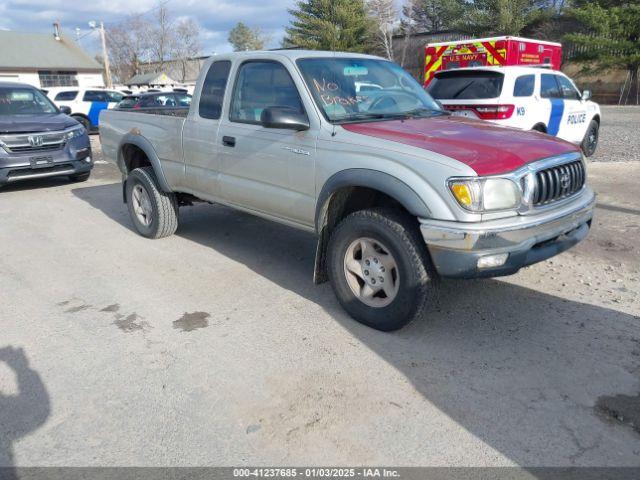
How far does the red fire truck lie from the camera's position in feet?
45.0

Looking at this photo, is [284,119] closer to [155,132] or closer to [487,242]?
[487,242]

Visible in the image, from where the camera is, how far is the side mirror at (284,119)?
391 centimetres

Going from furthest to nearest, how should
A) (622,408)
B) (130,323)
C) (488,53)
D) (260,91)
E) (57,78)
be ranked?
(57,78) < (488,53) < (260,91) < (130,323) < (622,408)

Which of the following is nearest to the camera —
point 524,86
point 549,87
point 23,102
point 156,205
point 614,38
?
point 156,205

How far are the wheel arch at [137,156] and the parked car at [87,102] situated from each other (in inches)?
542

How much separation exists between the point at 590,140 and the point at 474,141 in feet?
30.6

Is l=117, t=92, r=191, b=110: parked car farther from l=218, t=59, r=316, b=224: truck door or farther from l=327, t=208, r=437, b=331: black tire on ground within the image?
l=327, t=208, r=437, b=331: black tire on ground

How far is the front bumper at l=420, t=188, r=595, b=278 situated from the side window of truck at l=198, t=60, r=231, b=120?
2491mm

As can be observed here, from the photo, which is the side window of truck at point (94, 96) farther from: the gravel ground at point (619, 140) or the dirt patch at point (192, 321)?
the dirt patch at point (192, 321)

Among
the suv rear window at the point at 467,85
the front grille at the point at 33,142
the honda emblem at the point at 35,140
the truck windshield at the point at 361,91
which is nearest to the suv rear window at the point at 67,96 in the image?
the front grille at the point at 33,142

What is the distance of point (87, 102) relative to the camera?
1900 centimetres

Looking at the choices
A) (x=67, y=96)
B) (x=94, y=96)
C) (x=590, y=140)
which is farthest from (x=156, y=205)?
(x=67, y=96)

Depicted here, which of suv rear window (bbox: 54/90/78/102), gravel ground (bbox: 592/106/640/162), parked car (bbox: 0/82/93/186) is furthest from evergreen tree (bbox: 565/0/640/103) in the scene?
parked car (bbox: 0/82/93/186)

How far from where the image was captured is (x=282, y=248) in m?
5.89
